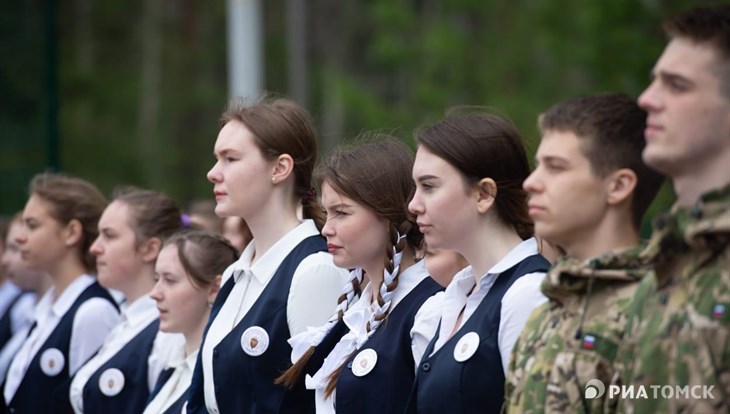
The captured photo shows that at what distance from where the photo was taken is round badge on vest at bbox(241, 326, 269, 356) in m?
4.34

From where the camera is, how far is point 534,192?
10.00 ft

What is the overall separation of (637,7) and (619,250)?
8.87 m

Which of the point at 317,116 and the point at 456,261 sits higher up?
the point at 317,116

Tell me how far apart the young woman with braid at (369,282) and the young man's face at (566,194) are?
104 cm

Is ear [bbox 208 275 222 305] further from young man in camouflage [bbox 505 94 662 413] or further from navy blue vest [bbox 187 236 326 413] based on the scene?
young man in camouflage [bbox 505 94 662 413]

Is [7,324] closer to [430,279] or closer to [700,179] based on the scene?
[430,279]

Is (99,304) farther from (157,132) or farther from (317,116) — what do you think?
(157,132)

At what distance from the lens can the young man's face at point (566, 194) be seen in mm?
2979

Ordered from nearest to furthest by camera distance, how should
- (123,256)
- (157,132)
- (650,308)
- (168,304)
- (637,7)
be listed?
1. (650,308)
2. (168,304)
3. (123,256)
4. (637,7)
5. (157,132)

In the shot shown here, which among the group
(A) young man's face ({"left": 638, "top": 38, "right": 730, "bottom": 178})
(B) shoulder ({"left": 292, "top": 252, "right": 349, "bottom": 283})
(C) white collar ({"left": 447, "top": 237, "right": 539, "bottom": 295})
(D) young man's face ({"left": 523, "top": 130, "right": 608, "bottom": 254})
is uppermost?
(A) young man's face ({"left": 638, "top": 38, "right": 730, "bottom": 178})

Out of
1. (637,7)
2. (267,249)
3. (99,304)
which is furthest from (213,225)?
(637,7)

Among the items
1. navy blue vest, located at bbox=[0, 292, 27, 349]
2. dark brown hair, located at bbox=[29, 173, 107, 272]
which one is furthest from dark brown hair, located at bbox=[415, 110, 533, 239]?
navy blue vest, located at bbox=[0, 292, 27, 349]

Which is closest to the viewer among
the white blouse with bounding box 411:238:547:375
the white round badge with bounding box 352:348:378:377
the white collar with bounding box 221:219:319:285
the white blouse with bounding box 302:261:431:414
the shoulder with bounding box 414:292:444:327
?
the white blouse with bounding box 411:238:547:375

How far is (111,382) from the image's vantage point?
5.43m
